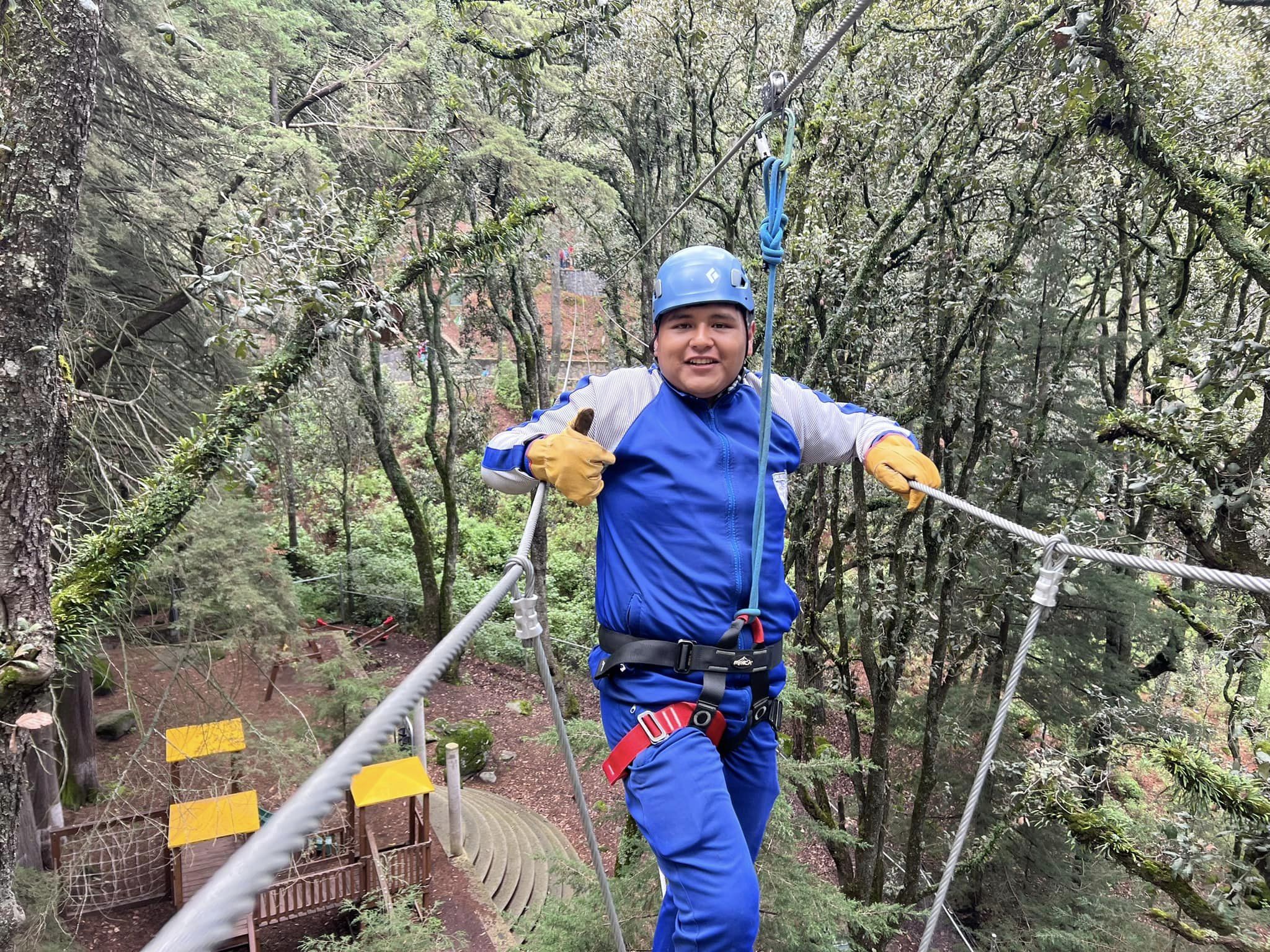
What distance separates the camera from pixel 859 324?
555cm

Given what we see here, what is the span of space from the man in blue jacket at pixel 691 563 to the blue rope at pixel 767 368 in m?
0.05

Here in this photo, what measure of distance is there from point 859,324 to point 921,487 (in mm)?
3646

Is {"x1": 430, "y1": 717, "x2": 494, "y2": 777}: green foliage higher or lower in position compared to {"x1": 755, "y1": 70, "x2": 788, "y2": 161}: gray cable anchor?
lower

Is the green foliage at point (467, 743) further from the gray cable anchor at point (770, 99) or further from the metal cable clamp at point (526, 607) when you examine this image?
the gray cable anchor at point (770, 99)

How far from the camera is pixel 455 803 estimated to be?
893 cm

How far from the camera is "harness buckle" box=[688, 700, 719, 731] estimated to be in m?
1.95

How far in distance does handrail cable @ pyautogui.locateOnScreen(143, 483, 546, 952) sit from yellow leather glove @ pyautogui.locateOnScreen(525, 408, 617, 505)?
3.08 feet

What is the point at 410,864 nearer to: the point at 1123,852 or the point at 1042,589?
the point at 1123,852

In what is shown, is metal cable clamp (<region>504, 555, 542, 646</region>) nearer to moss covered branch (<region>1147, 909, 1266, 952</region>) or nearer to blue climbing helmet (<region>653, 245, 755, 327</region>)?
blue climbing helmet (<region>653, 245, 755, 327</region>)

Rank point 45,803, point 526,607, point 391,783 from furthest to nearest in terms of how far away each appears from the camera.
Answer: point 45,803 → point 391,783 → point 526,607

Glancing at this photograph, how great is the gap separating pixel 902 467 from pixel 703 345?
76 cm

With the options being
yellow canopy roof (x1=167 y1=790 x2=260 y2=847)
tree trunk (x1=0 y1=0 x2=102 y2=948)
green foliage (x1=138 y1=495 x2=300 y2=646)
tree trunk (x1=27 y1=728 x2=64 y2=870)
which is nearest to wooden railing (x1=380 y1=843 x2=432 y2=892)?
yellow canopy roof (x1=167 y1=790 x2=260 y2=847)

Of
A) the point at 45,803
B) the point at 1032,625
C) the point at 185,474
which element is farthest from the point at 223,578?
the point at 1032,625

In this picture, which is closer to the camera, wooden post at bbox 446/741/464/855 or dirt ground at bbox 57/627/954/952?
dirt ground at bbox 57/627/954/952
